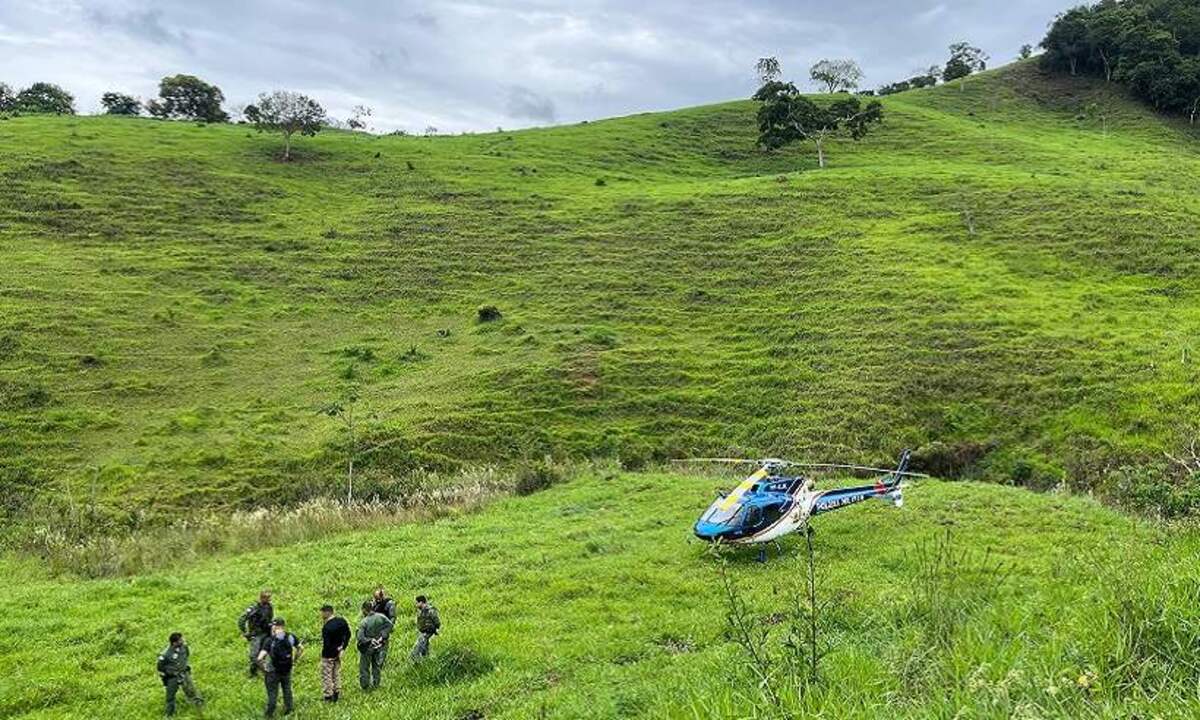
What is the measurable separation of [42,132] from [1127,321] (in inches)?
3475

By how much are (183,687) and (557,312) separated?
38075 mm

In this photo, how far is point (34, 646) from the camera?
18.0 meters

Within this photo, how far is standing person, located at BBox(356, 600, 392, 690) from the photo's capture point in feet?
50.5

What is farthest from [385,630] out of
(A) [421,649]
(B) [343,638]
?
(A) [421,649]

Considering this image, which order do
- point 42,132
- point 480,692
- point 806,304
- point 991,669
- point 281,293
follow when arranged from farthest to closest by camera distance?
point 42,132 → point 281,293 → point 806,304 → point 480,692 → point 991,669

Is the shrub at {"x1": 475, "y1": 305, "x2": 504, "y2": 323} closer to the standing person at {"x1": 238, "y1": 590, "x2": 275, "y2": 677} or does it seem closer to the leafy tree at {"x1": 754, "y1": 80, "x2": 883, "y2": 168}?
the standing person at {"x1": 238, "y1": 590, "x2": 275, "y2": 677}

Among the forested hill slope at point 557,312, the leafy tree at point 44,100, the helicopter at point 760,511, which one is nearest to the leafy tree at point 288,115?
the forested hill slope at point 557,312

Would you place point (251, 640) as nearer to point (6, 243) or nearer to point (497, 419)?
point (497, 419)

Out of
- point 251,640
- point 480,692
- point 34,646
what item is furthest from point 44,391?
point 480,692

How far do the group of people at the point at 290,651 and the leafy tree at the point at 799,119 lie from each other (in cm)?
8090

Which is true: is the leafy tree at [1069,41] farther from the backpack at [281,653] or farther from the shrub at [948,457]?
the backpack at [281,653]

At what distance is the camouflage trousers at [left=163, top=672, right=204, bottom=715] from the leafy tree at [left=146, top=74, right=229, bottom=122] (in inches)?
4477

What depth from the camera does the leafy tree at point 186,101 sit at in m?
113

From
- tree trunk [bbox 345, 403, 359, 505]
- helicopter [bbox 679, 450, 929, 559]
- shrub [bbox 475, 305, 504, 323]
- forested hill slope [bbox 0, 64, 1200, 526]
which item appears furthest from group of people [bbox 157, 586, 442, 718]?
shrub [bbox 475, 305, 504, 323]
